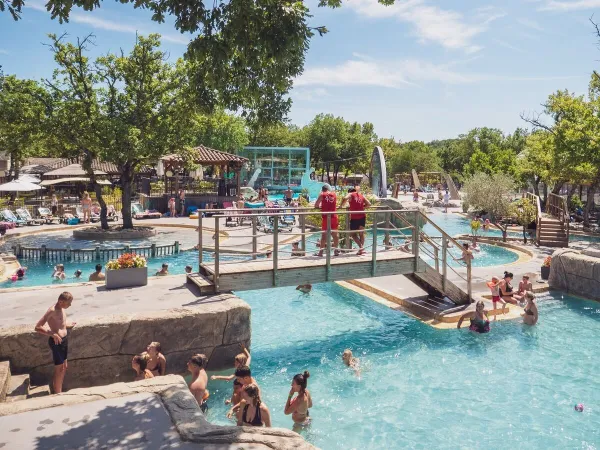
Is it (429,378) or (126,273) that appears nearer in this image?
(429,378)

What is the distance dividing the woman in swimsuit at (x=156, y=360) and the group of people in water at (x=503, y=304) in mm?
6673

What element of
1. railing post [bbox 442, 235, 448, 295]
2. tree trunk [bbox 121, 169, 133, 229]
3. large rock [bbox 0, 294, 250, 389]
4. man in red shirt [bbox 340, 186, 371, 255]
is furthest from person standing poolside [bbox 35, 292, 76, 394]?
tree trunk [bbox 121, 169, 133, 229]

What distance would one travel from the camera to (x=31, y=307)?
27.7ft

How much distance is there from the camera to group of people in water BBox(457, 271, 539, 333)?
1079 centimetres

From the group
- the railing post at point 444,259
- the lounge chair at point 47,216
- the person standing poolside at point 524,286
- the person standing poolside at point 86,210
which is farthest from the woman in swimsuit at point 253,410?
the lounge chair at point 47,216

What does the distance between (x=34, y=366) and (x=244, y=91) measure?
5.23 meters

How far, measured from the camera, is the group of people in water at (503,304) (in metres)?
10.8

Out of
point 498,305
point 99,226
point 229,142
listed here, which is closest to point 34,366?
point 498,305

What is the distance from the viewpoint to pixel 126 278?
9867 mm

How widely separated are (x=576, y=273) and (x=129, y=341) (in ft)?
40.2

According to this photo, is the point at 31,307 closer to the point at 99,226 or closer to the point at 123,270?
the point at 123,270

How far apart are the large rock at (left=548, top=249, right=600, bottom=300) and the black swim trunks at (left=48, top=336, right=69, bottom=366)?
42.5 feet

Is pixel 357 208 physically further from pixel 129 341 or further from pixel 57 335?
pixel 57 335

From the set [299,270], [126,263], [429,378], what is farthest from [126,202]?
[429,378]
